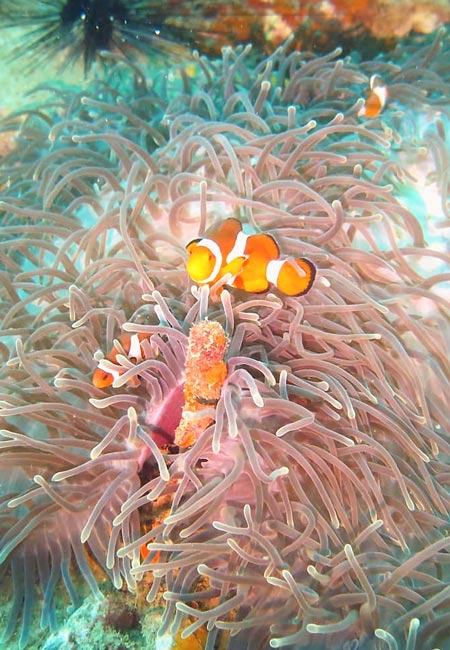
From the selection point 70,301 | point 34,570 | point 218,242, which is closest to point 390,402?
point 218,242

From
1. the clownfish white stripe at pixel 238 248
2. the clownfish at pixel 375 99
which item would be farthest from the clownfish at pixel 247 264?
the clownfish at pixel 375 99

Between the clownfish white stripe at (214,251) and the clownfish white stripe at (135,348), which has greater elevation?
the clownfish white stripe at (214,251)

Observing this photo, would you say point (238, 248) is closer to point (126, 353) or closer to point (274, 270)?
point (274, 270)

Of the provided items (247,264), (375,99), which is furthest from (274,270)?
(375,99)

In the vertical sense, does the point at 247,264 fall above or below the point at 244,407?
above

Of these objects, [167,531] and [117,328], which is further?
[117,328]

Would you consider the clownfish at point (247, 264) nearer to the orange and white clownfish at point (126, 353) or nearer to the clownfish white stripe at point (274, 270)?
the clownfish white stripe at point (274, 270)

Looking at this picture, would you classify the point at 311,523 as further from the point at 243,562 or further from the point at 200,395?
the point at 200,395
